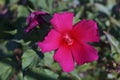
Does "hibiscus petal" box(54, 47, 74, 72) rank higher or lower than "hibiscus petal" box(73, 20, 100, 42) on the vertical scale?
lower

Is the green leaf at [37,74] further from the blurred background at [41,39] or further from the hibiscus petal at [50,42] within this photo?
the hibiscus petal at [50,42]

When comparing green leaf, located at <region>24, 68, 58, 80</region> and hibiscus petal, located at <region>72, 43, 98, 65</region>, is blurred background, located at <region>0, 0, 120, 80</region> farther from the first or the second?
hibiscus petal, located at <region>72, 43, 98, 65</region>

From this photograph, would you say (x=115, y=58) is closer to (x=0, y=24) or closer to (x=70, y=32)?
(x=70, y=32)

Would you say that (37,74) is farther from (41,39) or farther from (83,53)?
(83,53)

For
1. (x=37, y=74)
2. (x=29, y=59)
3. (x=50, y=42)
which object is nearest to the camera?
(x=50, y=42)

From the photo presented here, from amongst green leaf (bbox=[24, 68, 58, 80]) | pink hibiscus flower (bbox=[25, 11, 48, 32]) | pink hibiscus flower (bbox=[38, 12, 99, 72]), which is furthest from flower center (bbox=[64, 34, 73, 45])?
green leaf (bbox=[24, 68, 58, 80])

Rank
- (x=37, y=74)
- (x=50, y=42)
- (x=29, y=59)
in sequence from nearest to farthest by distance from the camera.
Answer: (x=50, y=42)
(x=29, y=59)
(x=37, y=74)

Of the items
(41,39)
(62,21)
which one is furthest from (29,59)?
(62,21)

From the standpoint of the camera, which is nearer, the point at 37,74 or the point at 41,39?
the point at 41,39
